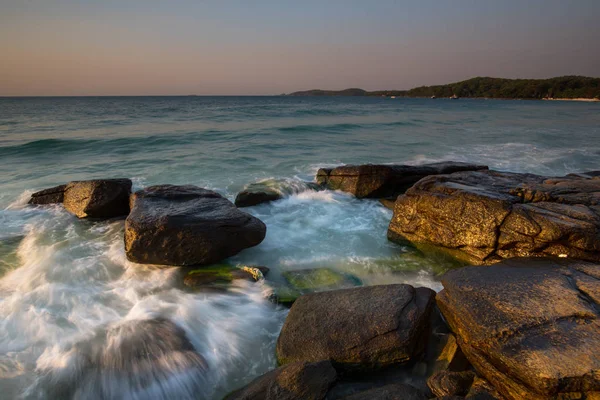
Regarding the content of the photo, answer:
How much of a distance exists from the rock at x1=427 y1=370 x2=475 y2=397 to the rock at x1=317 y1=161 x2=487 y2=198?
641 cm

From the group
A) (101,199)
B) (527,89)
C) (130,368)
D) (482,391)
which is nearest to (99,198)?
(101,199)

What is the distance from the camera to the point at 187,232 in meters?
5.56

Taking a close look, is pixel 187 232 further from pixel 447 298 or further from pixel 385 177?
pixel 385 177

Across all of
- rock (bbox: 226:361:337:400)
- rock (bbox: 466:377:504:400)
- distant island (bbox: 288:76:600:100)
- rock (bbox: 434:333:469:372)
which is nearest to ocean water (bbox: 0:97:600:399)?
rock (bbox: 226:361:337:400)

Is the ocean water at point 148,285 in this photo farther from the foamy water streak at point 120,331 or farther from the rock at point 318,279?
the rock at point 318,279

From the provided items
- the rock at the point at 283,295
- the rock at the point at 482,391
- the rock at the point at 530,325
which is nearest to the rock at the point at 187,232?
the rock at the point at 283,295

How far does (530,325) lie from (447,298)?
0.82 meters

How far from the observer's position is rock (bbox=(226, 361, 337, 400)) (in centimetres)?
286

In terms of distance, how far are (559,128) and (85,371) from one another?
3287 cm

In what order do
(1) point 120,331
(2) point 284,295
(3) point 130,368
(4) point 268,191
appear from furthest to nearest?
(4) point 268,191 → (2) point 284,295 → (1) point 120,331 → (3) point 130,368

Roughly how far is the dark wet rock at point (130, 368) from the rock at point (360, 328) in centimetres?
106

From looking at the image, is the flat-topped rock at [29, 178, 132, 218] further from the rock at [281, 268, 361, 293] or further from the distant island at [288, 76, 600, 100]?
the distant island at [288, 76, 600, 100]

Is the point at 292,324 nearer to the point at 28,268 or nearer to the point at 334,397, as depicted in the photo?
the point at 334,397

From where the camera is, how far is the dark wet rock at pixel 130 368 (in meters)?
3.57
